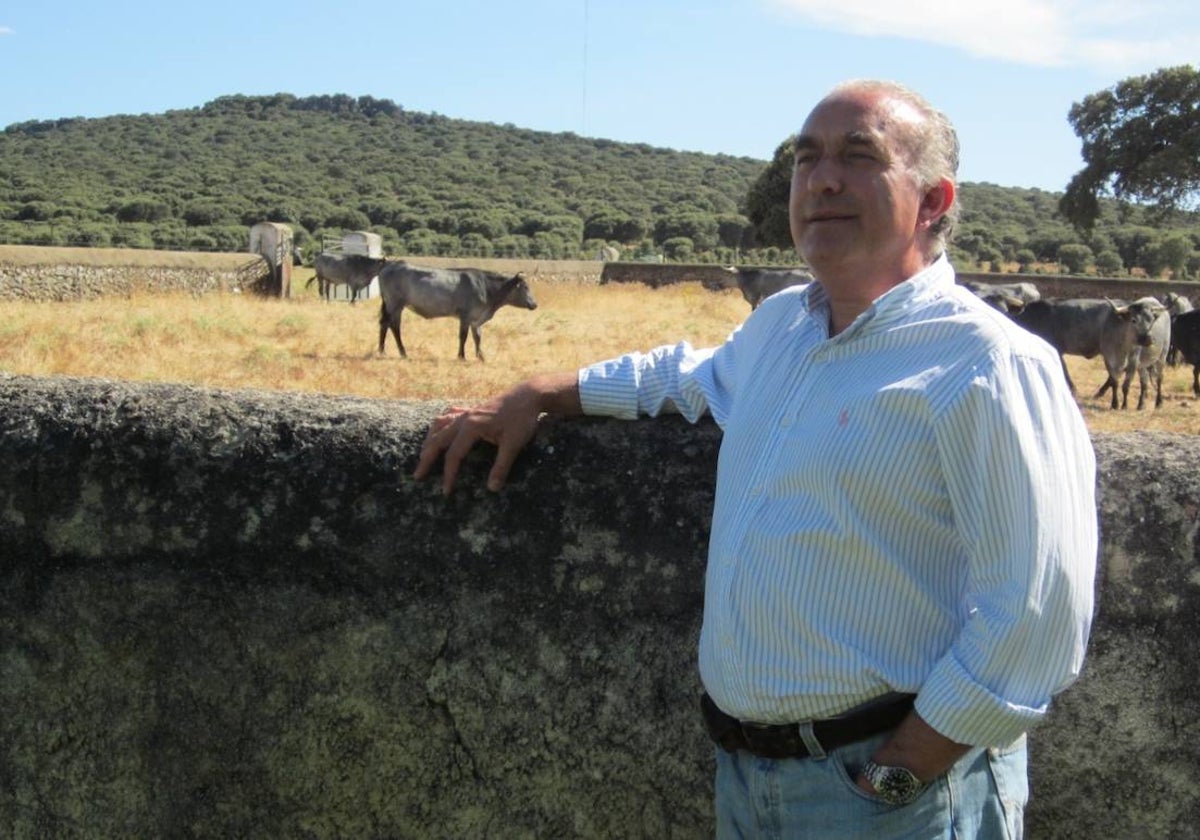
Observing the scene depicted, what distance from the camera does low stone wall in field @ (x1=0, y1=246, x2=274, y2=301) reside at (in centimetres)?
2038

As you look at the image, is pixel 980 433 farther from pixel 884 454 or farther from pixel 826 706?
pixel 826 706

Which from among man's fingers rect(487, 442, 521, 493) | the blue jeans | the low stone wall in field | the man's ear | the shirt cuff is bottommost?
the low stone wall in field

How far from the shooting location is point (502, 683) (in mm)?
2369

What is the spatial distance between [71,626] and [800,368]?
63.5 inches

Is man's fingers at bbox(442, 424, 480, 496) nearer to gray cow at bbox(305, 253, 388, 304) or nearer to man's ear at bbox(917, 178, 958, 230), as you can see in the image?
man's ear at bbox(917, 178, 958, 230)

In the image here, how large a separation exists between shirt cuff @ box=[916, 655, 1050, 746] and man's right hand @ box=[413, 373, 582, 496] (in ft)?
3.11

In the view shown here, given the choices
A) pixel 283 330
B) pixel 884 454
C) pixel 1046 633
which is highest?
pixel 884 454

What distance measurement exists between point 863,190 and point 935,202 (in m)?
0.14

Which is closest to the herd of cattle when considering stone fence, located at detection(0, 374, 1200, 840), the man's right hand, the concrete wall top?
the concrete wall top

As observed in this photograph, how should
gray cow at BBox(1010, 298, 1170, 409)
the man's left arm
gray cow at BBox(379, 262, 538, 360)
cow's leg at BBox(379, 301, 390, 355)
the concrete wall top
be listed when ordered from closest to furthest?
the man's left arm → gray cow at BBox(1010, 298, 1170, 409) → cow's leg at BBox(379, 301, 390, 355) → gray cow at BBox(379, 262, 538, 360) → the concrete wall top

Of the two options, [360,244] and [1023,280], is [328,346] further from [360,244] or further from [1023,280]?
[1023,280]

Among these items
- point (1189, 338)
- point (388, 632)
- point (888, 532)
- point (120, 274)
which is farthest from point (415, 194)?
point (888, 532)

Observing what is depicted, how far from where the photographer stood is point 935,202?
1890 mm

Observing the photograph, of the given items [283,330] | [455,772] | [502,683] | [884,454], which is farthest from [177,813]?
[283,330]
